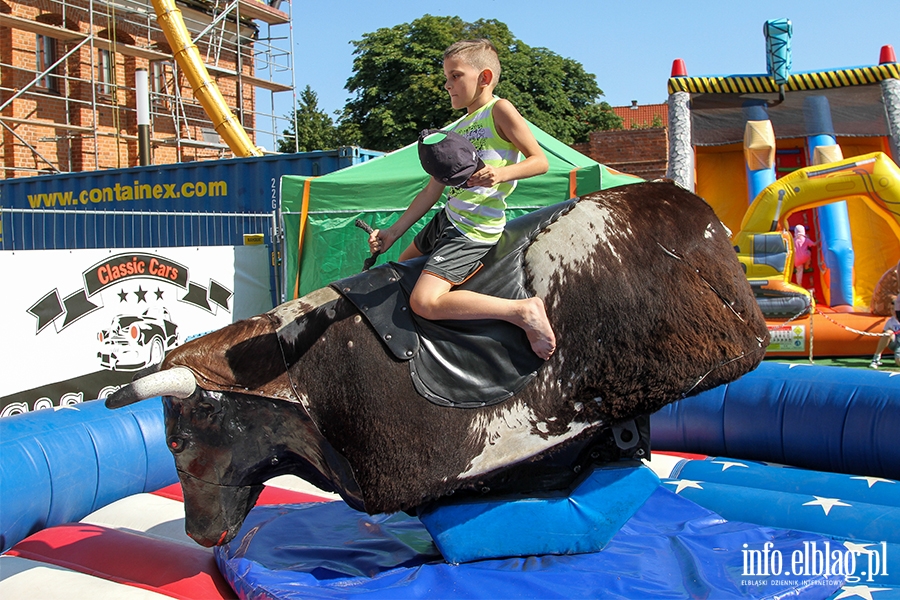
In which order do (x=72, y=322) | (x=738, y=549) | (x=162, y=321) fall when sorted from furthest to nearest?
(x=162, y=321) < (x=72, y=322) < (x=738, y=549)

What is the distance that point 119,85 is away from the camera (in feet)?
63.1

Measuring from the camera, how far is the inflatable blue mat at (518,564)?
2.57 metres

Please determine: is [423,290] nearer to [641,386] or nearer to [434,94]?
[641,386]

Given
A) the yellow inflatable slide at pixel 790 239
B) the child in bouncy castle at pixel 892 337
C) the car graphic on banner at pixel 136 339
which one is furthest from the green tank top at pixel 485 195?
the yellow inflatable slide at pixel 790 239

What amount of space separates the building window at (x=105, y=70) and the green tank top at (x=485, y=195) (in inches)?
747

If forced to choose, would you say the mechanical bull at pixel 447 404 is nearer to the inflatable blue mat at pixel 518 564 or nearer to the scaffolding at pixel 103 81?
the inflatable blue mat at pixel 518 564

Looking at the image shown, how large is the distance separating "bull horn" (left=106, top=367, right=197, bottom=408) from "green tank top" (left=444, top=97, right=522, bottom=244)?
115 cm

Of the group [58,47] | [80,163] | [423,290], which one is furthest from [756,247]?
[58,47]

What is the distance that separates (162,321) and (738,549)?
636 cm

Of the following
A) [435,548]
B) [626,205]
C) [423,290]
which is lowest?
[435,548]

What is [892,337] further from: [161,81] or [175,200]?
[161,81]

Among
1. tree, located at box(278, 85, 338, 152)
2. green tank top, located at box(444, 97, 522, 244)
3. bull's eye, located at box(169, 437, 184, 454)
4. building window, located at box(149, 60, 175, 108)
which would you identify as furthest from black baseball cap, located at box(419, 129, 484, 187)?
tree, located at box(278, 85, 338, 152)

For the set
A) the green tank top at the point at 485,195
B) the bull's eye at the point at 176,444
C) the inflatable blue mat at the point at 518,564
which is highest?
the green tank top at the point at 485,195

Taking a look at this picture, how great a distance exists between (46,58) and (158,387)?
19.4 meters
